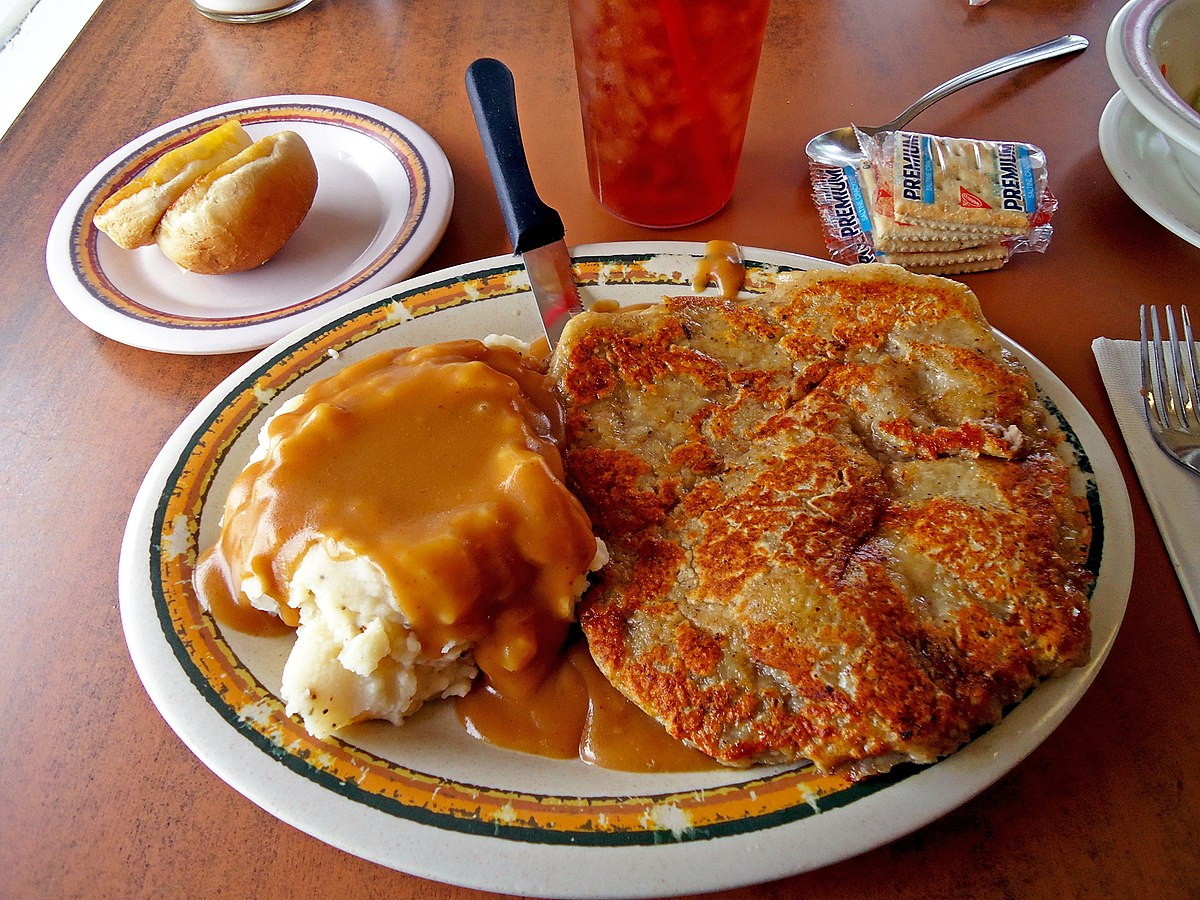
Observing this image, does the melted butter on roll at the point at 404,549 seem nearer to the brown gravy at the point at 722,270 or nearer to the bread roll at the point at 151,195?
the brown gravy at the point at 722,270

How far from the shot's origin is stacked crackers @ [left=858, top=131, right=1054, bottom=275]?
2.08m

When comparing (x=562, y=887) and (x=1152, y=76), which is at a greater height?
(x=1152, y=76)

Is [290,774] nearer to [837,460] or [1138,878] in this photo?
[837,460]

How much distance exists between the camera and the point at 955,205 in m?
2.09

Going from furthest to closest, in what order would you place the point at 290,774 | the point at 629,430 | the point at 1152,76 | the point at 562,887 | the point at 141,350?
the point at 141,350
the point at 1152,76
the point at 629,430
the point at 290,774
the point at 562,887

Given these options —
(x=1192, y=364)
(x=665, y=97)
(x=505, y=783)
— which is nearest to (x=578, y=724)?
(x=505, y=783)

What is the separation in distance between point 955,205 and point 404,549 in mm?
1695

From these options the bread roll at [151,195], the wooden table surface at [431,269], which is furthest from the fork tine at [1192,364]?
the bread roll at [151,195]

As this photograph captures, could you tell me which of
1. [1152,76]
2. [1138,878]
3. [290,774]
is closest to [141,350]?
[290,774]

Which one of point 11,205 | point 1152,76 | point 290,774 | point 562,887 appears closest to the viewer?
point 562,887

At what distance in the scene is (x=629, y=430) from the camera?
156 centimetres

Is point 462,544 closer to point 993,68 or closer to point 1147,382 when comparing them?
point 1147,382

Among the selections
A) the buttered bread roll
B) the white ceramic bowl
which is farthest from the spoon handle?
the buttered bread roll

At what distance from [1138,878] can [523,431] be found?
3.92 ft
